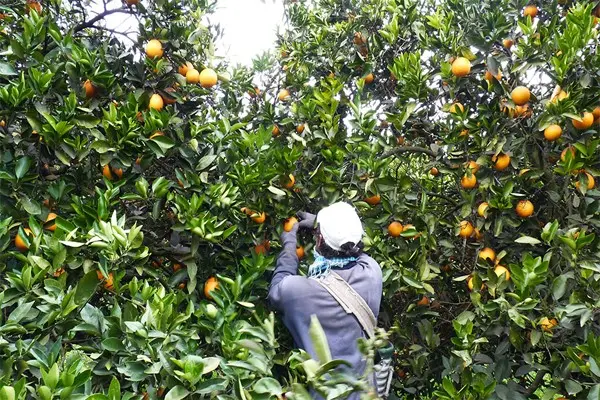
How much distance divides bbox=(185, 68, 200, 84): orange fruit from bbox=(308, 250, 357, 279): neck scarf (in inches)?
36.0

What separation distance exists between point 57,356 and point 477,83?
6.79 ft

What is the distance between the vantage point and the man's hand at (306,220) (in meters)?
2.24

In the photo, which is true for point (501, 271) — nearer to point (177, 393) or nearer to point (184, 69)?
point (177, 393)

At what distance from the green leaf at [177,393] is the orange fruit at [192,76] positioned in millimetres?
1318

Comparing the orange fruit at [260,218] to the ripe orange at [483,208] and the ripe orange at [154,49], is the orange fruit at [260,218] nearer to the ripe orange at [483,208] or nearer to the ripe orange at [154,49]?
the ripe orange at [154,49]

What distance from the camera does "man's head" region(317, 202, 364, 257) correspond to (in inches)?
78.7

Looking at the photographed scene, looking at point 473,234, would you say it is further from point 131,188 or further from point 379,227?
point 131,188

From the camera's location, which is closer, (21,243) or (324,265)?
(21,243)

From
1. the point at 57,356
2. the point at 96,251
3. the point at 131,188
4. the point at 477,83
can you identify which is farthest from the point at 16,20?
the point at 477,83

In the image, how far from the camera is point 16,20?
8.36 feet

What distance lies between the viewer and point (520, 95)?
2.38 m

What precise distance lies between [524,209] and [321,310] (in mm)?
1032

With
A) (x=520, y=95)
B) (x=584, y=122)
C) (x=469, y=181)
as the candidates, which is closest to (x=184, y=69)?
(x=469, y=181)

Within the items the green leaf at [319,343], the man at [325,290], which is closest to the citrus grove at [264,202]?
the man at [325,290]
